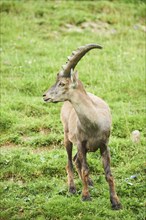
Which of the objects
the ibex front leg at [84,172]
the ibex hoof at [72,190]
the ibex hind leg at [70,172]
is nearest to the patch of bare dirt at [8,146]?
the ibex hind leg at [70,172]

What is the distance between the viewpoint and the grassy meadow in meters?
7.50

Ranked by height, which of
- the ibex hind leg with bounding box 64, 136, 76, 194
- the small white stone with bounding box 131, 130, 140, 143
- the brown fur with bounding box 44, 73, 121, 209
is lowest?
the small white stone with bounding box 131, 130, 140, 143

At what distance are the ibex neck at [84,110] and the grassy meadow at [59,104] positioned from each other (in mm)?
1065

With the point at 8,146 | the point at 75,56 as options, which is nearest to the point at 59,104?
the point at 8,146

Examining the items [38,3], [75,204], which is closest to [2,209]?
[75,204]

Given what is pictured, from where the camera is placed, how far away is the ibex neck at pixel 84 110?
278 inches

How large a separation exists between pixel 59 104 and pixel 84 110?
4.30 meters

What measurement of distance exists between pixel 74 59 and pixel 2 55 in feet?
23.1

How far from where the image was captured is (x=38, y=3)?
58.2 feet

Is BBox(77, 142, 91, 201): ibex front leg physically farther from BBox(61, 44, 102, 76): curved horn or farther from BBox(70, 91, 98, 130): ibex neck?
BBox(61, 44, 102, 76): curved horn

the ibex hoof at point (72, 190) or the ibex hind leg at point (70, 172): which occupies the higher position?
the ibex hind leg at point (70, 172)

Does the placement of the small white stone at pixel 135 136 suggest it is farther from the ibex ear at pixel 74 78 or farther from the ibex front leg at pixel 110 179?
the ibex ear at pixel 74 78

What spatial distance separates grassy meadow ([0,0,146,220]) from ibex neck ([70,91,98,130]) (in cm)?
107

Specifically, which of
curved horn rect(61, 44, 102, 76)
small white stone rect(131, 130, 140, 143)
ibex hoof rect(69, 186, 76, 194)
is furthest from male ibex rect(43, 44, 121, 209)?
small white stone rect(131, 130, 140, 143)
